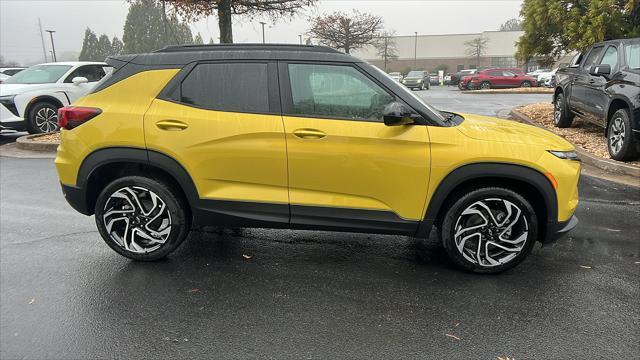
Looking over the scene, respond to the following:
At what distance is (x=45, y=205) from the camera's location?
5.41m

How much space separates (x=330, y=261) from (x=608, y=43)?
7.07m

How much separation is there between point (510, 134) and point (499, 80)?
2858cm

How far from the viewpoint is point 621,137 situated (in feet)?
21.4

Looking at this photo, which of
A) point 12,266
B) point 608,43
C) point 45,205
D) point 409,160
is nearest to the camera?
point 409,160

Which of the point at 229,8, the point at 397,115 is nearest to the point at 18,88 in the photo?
the point at 229,8

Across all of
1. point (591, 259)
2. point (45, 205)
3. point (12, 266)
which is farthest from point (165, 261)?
point (591, 259)

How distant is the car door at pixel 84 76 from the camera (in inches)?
391

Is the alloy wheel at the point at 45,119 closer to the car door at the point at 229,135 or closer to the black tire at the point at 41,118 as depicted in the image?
the black tire at the point at 41,118

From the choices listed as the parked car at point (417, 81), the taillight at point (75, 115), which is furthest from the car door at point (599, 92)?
the parked car at point (417, 81)

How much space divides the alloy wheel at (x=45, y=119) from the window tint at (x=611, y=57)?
1113cm

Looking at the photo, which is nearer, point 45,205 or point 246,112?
point 246,112

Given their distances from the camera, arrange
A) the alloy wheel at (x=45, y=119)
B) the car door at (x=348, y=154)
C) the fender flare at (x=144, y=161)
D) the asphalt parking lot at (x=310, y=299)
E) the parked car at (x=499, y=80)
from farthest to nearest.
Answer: the parked car at (x=499, y=80)
the alloy wheel at (x=45, y=119)
the fender flare at (x=144, y=161)
the car door at (x=348, y=154)
the asphalt parking lot at (x=310, y=299)

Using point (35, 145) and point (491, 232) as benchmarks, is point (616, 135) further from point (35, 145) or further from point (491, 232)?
point (35, 145)

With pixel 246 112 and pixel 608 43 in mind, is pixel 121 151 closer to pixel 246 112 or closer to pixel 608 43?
pixel 246 112
